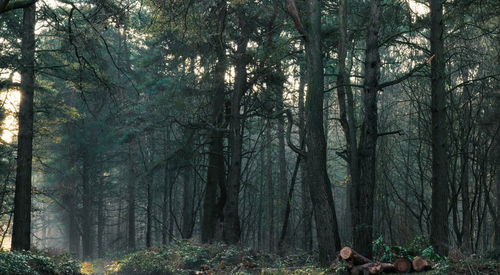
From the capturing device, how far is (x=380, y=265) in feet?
26.9

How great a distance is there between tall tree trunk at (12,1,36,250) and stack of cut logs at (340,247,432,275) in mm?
10780

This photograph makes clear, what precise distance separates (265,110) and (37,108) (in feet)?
27.2

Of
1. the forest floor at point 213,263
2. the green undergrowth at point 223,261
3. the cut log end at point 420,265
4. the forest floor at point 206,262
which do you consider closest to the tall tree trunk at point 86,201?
the forest floor at point 213,263

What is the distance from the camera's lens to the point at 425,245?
10250mm

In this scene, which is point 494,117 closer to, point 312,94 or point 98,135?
point 312,94

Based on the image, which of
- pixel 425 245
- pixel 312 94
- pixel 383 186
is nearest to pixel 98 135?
pixel 383 186

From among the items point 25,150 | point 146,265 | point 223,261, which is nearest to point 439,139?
point 223,261

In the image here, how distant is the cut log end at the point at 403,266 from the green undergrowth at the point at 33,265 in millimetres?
7182

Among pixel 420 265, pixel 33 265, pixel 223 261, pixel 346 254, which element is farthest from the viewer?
Result: pixel 223 261

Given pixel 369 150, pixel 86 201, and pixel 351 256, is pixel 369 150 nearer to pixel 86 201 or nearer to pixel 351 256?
pixel 351 256

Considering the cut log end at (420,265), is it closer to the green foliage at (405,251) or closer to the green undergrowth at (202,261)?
the green foliage at (405,251)

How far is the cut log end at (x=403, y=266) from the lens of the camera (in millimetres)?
8031

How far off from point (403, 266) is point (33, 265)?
324 inches

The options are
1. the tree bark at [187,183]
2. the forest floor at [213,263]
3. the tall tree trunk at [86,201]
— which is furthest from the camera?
the tall tree trunk at [86,201]
